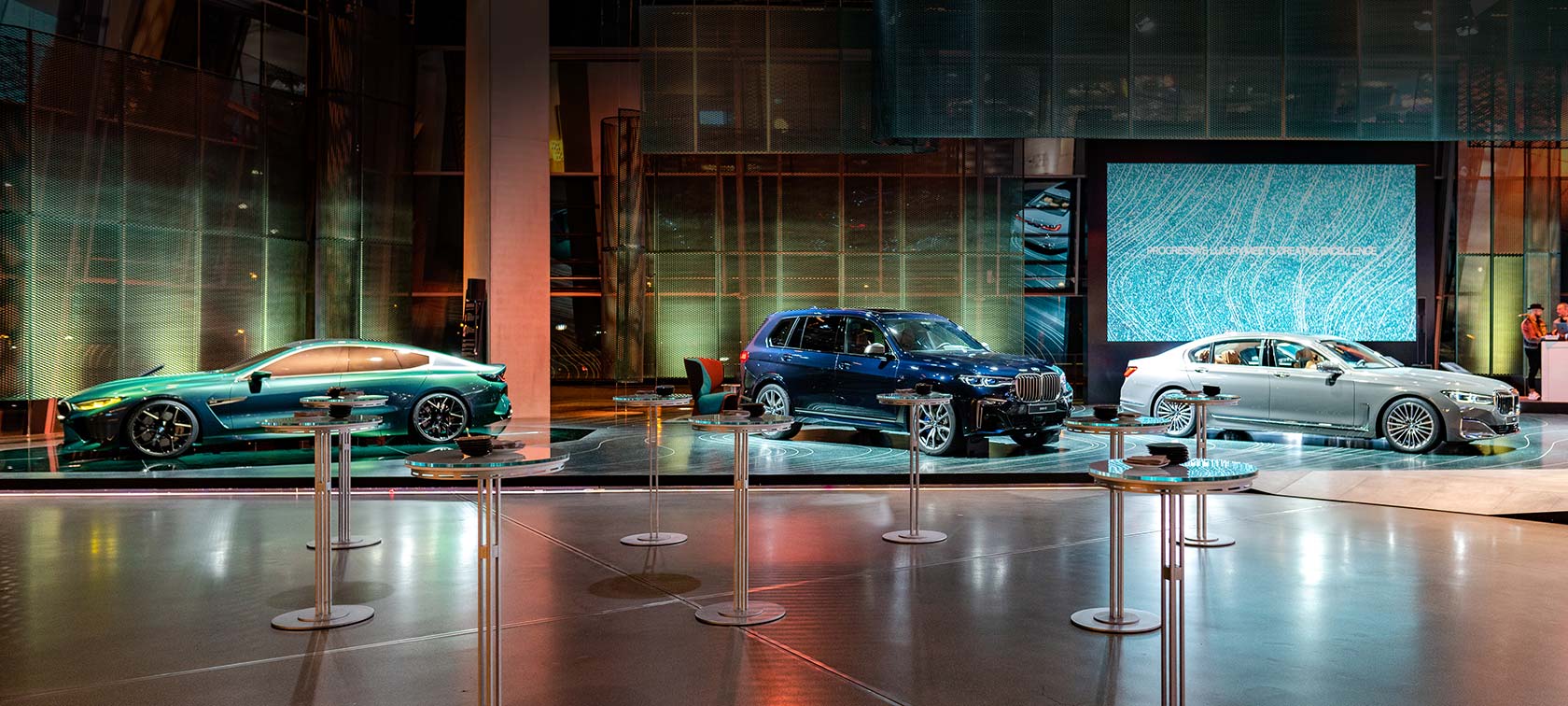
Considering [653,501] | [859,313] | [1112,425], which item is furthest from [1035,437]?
[1112,425]

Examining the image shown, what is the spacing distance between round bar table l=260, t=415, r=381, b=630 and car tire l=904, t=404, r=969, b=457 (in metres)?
6.78

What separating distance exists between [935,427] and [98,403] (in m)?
8.68

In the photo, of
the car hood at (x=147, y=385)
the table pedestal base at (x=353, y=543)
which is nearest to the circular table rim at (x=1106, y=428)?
the table pedestal base at (x=353, y=543)

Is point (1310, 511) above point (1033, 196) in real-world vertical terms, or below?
below

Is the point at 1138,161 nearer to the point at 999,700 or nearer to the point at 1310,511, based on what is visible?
the point at 1310,511

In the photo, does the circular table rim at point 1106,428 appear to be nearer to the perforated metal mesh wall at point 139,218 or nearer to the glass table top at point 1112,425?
the glass table top at point 1112,425

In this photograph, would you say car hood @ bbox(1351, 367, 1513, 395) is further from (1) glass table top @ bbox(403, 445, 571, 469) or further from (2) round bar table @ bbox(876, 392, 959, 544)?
(1) glass table top @ bbox(403, 445, 571, 469)

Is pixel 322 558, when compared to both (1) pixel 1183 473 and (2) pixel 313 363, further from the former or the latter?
(2) pixel 313 363

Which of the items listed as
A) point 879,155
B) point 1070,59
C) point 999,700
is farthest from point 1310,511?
point 879,155

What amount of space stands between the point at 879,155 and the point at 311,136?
970 cm

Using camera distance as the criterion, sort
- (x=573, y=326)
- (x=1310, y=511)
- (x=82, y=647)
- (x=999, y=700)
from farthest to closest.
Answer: (x=573, y=326)
(x=1310, y=511)
(x=82, y=647)
(x=999, y=700)

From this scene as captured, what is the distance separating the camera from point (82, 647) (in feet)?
15.4

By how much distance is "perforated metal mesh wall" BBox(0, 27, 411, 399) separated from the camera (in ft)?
44.9

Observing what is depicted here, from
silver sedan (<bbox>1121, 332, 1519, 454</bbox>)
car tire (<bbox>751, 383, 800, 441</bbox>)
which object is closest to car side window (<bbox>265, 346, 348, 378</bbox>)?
car tire (<bbox>751, 383, 800, 441</bbox>)
